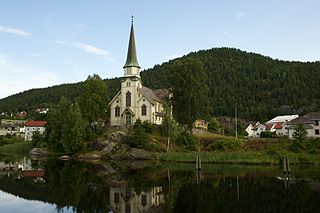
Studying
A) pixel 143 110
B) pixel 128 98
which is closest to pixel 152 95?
pixel 143 110

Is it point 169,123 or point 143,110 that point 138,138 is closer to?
point 169,123

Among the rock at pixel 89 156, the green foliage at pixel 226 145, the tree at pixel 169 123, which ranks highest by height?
the tree at pixel 169 123

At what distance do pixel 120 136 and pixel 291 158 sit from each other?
29.1 meters

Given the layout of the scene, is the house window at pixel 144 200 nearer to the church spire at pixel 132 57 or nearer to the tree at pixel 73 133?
the tree at pixel 73 133

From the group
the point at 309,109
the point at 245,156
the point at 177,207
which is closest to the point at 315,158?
the point at 245,156

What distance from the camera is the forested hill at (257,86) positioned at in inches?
5792

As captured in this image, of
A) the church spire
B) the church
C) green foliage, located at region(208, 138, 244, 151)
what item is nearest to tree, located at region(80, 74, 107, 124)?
the church

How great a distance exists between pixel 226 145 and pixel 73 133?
90.3 feet

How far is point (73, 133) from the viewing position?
63.8m

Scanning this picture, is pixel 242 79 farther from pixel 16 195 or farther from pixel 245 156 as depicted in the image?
pixel 16 195

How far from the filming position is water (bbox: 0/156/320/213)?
845 inches

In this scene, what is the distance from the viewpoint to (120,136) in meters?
62.6

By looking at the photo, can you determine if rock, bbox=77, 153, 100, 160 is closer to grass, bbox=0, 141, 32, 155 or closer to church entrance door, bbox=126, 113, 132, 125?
church entrance door, bbox=126, 113, 132, 125

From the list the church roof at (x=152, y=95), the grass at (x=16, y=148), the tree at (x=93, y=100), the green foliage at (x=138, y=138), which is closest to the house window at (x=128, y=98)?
the church roof at (x=152, y=95)
